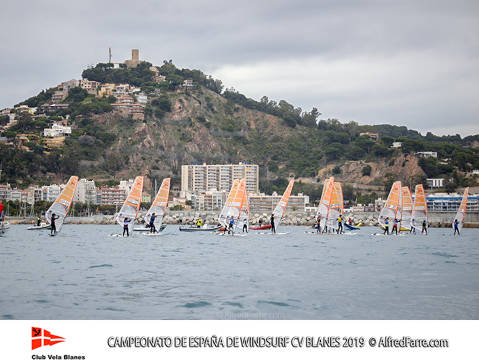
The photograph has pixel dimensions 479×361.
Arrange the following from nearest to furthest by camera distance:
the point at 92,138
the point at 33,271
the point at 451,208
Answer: the point at 33,271, the point at 451,208, the point at 92,138

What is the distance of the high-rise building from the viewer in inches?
7378

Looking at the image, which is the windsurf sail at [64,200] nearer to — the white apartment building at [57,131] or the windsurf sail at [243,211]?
the windsurf sail at [243,211]

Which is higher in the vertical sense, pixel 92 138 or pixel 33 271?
pixel 92 138

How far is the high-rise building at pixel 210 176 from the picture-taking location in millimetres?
187400

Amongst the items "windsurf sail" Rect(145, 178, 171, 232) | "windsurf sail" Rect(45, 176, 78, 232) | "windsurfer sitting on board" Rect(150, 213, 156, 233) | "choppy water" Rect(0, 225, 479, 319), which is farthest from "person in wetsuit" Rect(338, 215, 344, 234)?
"choppy water" Rect(0, 225, 479, 319)

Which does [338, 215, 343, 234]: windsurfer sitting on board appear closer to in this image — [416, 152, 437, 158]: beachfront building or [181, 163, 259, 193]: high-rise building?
[416, 152, 437, 158]: beachfront building

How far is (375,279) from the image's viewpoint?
17406 millimetres

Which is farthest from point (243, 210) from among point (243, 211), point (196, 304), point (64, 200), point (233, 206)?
point (196, 304)

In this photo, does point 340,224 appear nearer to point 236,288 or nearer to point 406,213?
point 406,213
